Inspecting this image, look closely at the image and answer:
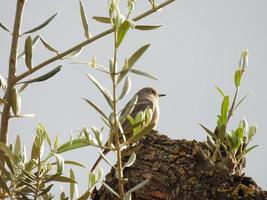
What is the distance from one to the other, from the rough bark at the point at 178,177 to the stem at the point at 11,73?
54cm

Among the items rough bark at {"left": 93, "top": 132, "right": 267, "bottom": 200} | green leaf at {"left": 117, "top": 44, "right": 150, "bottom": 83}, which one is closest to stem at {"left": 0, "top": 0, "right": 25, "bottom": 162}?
rough bark at {"left": 93, "top": 132, "right": 267, "bottom": 200}

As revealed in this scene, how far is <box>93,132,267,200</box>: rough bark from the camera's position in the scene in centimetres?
260

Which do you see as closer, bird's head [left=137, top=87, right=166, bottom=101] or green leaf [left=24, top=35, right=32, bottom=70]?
green leaf [left=24, top=35, right=32, bottom=70]

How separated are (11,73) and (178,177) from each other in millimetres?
1117

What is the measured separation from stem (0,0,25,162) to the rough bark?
1.78ft

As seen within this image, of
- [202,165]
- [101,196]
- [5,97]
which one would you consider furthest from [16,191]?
[202,165]

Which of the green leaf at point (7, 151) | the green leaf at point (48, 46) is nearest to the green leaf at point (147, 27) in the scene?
the green leaf at point (48, 46)

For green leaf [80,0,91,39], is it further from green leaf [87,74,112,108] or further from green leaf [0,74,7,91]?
green leaf [87,74,112,108]

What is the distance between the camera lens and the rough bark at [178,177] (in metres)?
2.60

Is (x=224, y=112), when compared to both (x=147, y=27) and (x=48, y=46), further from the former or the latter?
(x=48, y=46)

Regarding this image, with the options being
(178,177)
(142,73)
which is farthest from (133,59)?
(178,177)

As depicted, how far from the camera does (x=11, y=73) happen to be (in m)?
2.25

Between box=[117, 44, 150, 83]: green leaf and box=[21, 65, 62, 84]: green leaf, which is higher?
box=[117, 44, 150, 83]: green leaf

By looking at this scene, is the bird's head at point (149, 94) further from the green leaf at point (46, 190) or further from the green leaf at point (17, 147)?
the green leaf at point (46, 190)
